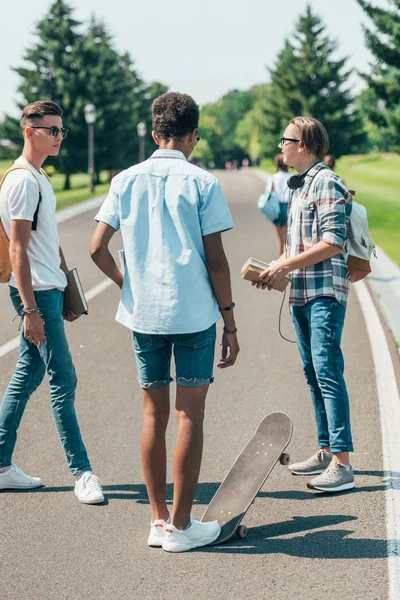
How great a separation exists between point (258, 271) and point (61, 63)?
180ft

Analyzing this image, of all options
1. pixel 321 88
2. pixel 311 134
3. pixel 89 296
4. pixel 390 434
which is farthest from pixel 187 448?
pixel 321 88

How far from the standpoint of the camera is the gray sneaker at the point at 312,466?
5488 millimetres

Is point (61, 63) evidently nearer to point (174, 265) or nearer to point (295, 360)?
point (295, 360)

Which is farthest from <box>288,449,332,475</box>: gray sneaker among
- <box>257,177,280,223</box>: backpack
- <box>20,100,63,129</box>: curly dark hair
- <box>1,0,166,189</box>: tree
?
<box>1,0,166,189</box>: tree

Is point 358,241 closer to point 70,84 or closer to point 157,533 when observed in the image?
point 157,533

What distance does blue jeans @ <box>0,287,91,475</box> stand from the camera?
5.11m

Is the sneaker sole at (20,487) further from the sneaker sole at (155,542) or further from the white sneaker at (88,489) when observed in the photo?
the sneaker sole at (155,542)

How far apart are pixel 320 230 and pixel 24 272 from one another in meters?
1.65

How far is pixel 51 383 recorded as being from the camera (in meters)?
5.19

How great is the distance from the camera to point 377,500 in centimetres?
505

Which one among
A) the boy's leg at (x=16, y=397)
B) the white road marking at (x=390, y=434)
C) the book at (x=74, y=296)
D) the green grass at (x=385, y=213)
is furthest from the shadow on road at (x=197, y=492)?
the green grass at (x=385, y=213)

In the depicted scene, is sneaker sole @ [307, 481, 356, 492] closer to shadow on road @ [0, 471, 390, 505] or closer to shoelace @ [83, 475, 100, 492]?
shadow on road @ [0, 471, 390, 505]

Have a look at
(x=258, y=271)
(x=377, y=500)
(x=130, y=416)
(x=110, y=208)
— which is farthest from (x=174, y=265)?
(x=130, y=416)

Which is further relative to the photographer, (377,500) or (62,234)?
(62,234)
